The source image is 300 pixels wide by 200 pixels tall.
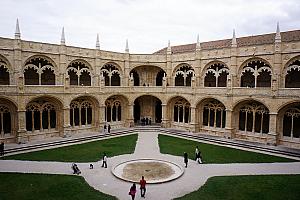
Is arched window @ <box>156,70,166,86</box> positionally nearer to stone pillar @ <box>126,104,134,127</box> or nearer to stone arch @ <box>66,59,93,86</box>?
stone pillar @ <box>126,104,134,127</box>

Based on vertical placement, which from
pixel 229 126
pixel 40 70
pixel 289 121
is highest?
pixel 40 70

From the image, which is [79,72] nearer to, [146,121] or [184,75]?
[146,121]

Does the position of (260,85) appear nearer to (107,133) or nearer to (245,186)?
(245,186)

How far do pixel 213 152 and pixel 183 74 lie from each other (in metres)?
13.6

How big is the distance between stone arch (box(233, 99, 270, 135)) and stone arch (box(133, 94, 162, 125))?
12680 mm

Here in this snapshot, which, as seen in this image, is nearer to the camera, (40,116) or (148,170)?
(148,170)

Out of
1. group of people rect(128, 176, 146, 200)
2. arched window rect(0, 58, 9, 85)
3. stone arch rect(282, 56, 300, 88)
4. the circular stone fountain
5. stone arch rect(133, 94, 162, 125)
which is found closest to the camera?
group of people rect(128, 176, 146, 200)

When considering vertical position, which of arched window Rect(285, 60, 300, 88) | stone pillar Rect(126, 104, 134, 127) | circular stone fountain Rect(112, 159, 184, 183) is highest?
arched window Rect(285, 60, 300, 88)

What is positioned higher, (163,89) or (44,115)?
(163,89)

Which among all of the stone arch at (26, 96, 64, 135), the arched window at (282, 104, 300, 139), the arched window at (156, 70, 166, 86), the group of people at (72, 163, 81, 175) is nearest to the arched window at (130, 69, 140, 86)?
the arched window at (156, 70, 166, 86)

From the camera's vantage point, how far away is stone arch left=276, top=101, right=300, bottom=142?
1021 inches

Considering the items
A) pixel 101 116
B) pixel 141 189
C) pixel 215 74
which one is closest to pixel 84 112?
pixel 101 116

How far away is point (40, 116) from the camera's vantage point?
94.2 feet

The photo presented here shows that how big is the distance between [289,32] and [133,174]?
2519cm
